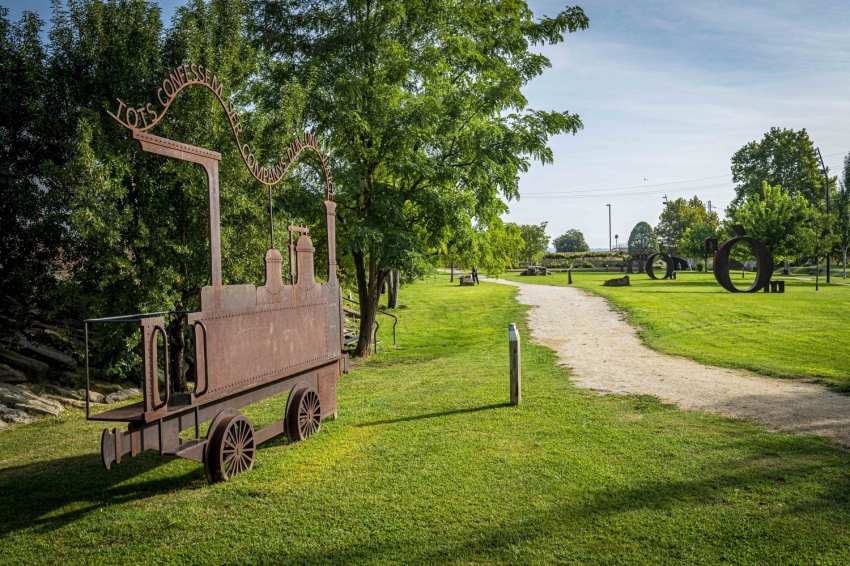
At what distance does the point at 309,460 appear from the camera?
692 cm

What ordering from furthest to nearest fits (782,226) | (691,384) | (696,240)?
(696,240), (782,226), (691,384)

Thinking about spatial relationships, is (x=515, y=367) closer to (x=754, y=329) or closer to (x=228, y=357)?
(x=228, y=357)

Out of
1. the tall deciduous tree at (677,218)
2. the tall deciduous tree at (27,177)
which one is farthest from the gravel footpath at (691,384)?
the tall deciduous tree at (677,218)

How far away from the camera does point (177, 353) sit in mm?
11594

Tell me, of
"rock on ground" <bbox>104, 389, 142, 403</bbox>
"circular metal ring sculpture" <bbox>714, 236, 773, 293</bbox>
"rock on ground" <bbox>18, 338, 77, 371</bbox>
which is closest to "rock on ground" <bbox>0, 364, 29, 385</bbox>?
"rock on ground" <bbox>18, 338, 77, 371</bbox>

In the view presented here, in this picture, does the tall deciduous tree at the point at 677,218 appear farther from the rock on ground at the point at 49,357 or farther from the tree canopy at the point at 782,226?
the rock on ground at the point at 49,357

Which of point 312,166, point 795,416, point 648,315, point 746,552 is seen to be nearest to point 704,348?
point 648,315

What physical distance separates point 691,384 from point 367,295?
8.17 metres

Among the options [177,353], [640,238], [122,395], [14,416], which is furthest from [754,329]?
[640,238]

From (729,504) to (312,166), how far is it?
10.8 m

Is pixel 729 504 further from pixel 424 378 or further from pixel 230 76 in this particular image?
pixel 230 76

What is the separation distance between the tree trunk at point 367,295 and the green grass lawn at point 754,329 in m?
7.34

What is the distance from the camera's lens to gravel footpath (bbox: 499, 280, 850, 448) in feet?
27.5

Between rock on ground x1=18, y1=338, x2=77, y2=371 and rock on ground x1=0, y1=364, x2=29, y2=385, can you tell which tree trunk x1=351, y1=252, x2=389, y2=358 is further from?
rock on ground x1=0, y1=364, x2=29, y2=385
